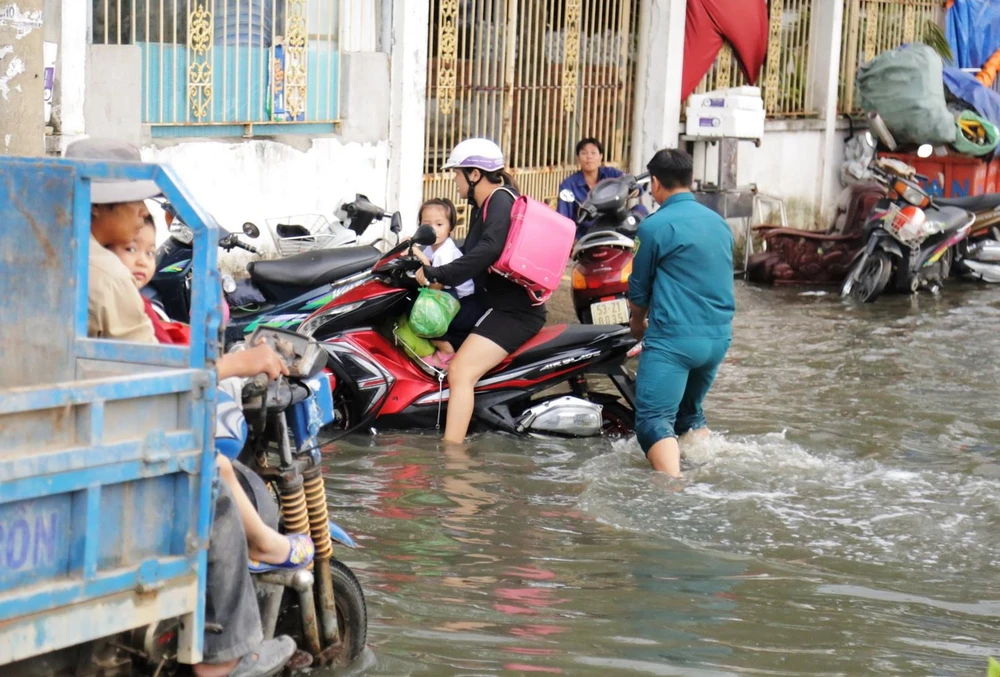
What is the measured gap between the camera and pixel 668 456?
6.37m

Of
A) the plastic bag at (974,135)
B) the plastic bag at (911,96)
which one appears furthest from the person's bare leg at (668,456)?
the plastic bag at (974,135)

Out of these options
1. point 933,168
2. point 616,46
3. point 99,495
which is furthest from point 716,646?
point 933,168

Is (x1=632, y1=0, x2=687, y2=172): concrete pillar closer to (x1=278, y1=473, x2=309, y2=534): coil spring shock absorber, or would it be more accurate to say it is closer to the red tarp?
the red tarp

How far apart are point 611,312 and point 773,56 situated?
28.2 feet

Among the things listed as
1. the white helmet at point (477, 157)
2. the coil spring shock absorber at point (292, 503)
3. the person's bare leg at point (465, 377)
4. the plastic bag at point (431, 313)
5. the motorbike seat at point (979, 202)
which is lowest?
the person's bare leg at point (465, 377)

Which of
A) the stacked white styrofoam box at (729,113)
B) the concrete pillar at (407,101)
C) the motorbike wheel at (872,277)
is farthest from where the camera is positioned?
the stacked white styrofoam box at (729,113)

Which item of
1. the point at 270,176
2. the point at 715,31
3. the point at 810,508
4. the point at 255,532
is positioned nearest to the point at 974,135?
the point at 715,31

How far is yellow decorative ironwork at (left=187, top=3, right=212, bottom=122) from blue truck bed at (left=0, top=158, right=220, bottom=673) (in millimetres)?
6591

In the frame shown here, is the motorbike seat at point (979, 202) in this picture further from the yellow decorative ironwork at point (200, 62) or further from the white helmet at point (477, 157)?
the white helmet at point (477, 157)

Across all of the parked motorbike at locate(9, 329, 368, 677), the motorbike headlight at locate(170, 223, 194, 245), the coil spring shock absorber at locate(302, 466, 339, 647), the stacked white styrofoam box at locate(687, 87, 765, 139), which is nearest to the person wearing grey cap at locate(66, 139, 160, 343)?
the parked motorbike at locate(9, 329, 368, 677)

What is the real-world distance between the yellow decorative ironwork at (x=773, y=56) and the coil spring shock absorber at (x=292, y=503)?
12445 millimetres

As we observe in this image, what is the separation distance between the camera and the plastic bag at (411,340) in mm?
6945

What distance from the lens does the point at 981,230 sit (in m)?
13.8

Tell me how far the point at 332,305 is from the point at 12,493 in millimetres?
3904
